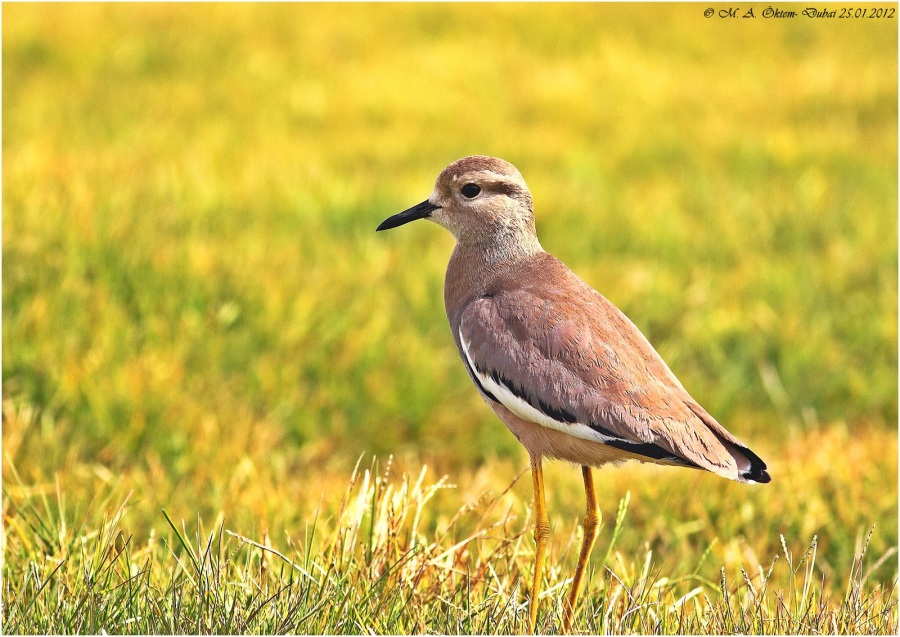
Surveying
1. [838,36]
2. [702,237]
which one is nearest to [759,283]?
[702,237]

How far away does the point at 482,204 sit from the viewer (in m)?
3.86

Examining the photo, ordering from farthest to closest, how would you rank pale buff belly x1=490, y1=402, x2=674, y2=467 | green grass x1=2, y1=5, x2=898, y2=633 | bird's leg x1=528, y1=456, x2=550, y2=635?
green grass x1=2, y1=5, x2=898, y2=633, bird's leg x1=528, y1=456, x2=550, y2=635, pale buff belly x1=490, y1=402, x2=674, y2=467

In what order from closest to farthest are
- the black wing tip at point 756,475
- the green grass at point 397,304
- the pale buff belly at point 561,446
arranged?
1. the black wing tip at point 756,475
2. the pale buff belly at point 561,446
3. the green grass at point 397,304

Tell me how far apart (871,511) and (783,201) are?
4540mm

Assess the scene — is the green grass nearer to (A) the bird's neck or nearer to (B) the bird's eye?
(A) the bird's neck

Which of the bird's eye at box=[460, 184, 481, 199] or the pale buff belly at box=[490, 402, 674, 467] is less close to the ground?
the bird's eye at box=[460, 184, 481, 199]

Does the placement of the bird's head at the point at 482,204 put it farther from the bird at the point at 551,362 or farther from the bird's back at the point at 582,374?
the bird's back at the point at 582,374

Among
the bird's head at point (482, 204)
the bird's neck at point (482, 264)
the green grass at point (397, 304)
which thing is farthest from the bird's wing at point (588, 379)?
the green grass at point (397, 304)

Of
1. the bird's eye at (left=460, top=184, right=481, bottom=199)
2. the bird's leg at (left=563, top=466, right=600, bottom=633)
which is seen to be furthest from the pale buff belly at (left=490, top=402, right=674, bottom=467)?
the bird's eye at (left=460, top=184, right=481, bottom=199)

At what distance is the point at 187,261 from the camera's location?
6645 millimetres

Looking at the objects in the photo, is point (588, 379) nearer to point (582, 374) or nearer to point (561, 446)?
point (582, 374)

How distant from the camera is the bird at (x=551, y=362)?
333 cm

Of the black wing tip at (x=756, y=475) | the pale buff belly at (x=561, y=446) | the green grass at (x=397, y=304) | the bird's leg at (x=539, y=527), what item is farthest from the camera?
the green grass at (x=397, y=304)

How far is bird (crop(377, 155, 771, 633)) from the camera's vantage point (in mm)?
3334
